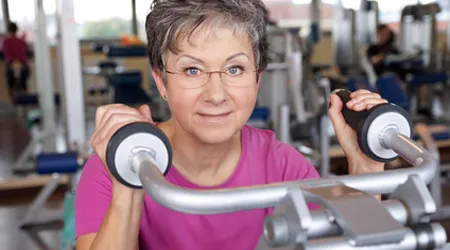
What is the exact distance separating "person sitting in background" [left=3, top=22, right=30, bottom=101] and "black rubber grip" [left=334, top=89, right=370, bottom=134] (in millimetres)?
5878

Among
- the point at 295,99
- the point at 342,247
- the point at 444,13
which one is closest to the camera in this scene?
the point at 342,247

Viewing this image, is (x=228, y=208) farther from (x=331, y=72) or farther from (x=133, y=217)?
(x=331, y=72)

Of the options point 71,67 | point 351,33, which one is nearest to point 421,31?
point 351,33

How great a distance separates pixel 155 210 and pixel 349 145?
1.21ft

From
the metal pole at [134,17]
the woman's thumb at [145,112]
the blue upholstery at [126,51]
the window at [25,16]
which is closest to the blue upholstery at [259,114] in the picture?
the blue upholstery at [126,51]

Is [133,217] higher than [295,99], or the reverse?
[133,217]

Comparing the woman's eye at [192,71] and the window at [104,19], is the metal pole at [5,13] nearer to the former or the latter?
the window at [104,19]

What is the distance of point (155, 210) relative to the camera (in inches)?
38.4

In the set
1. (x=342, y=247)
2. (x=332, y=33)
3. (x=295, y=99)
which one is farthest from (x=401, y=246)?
(x=332, y=33)

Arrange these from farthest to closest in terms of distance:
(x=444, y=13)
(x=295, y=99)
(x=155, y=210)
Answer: (x=444, y=13) < (x=295, y=99) < (x=155, y=210)

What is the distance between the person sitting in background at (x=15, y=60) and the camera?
255 inches

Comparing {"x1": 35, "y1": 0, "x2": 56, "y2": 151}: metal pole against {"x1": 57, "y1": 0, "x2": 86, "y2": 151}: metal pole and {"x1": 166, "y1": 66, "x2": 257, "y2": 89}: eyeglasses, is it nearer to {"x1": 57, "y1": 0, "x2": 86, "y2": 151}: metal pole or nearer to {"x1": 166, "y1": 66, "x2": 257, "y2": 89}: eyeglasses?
{"x1": 57, "y1": 0, "x2": 86, "y2": 151}: metal pole

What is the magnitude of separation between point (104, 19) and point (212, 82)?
24.6ft

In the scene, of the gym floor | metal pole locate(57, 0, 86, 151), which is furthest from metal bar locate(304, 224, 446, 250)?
metal pole locate(57, 0, 86, 151)
